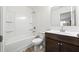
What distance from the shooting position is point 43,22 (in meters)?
1.78

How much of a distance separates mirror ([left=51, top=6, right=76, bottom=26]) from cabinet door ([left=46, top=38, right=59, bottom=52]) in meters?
0.49

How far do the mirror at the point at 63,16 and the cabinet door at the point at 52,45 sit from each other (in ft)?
1.62

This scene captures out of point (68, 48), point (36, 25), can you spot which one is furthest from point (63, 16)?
point (68, 48)

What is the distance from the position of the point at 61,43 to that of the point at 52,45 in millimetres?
270

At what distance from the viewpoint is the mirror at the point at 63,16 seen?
1580mm

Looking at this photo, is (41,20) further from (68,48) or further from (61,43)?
(68,48)

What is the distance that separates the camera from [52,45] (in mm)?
1574

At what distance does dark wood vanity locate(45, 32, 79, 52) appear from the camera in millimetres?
1109

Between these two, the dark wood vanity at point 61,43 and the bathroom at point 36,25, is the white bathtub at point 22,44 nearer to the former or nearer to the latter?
the bathroom at point 36,25

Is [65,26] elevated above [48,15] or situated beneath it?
situated beneath
